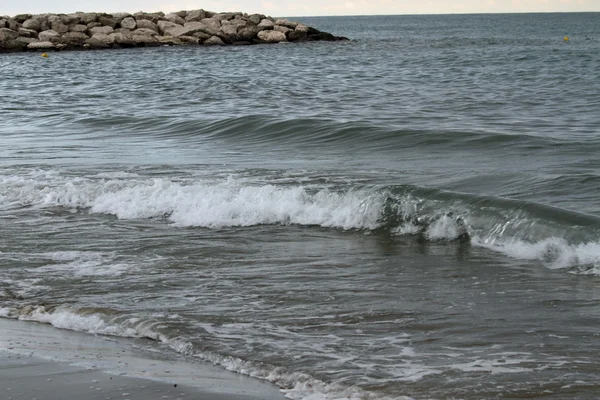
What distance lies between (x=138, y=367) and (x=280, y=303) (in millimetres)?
1404

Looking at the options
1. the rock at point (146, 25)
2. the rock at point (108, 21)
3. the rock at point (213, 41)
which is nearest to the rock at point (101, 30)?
the rock at point (108, 21)

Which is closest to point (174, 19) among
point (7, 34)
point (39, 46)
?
point (39, 46)

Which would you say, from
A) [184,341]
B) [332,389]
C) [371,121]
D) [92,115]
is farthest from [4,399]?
[92,115]

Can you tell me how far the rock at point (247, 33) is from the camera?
5094 centimetres

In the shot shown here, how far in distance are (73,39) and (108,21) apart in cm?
337

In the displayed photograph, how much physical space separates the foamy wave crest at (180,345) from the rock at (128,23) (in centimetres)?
4576

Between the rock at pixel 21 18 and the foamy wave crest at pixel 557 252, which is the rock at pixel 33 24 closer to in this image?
the rock at pixel 21 18

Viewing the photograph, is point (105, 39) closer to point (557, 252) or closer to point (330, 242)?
point (330, 242)

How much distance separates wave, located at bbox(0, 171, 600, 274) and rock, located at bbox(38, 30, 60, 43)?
38.1 m

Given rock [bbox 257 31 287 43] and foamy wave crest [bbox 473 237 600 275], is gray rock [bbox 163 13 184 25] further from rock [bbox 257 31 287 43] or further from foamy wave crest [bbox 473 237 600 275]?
foamy wave crest [bbox 473 237 600 275]

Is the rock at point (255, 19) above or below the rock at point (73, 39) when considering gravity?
above

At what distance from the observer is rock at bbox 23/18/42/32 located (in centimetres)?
4859

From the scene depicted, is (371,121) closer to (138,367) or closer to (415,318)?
(415,318)

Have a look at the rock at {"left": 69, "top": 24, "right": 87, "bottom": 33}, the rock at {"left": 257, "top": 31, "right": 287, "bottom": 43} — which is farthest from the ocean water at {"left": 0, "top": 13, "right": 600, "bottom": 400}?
the rock at {"left": 257, "top": 31, "right": 287, "bottom": 43}
